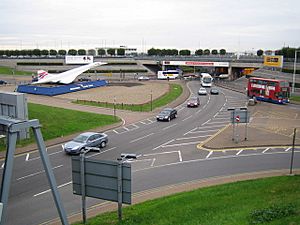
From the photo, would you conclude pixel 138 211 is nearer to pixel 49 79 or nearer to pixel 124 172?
pixel 124 172

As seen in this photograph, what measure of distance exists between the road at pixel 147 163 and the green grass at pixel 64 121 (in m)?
2.83

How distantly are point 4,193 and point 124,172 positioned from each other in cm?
373

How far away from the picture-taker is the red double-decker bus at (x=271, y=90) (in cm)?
5416

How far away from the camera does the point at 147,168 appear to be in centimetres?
2264

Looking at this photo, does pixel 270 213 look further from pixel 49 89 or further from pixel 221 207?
pixel 49 89

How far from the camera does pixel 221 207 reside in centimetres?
1359

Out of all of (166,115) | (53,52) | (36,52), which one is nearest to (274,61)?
(166,115)

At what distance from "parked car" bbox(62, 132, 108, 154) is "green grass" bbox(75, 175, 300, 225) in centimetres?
1072

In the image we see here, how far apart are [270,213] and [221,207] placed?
7.71 ft

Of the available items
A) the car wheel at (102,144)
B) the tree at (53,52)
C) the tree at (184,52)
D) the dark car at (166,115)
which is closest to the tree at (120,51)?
the tree at (184,52)

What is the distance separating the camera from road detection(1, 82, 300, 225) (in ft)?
55.7

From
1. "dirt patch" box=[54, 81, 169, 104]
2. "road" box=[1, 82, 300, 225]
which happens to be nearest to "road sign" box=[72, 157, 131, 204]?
"road" box=[1, 82, 300, 225]

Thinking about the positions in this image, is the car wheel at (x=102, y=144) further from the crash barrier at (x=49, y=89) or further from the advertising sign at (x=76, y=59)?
the advertising sign at (x=76, y=59)

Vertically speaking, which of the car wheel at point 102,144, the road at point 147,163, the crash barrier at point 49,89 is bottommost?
the road at point 147,163
